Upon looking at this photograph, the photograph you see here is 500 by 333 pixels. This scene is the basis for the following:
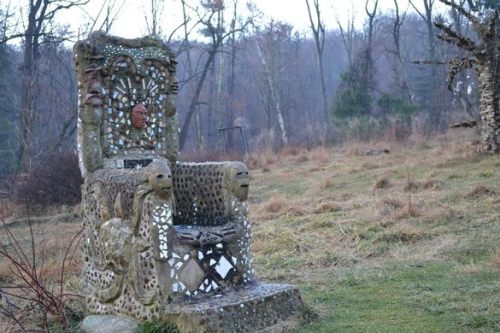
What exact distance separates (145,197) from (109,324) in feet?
3.63

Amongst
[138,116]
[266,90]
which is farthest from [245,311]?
[266,90]

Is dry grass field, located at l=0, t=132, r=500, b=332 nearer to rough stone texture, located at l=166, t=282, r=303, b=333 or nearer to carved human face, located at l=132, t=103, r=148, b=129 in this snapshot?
rough stone texture, located at l=166, t=282, r=303, b=333

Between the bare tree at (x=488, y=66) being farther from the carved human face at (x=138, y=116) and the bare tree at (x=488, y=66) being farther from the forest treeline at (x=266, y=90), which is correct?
the carved human face at (x=138, y=116)

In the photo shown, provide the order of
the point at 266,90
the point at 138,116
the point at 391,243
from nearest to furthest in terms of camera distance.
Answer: the point at 138,116 < the point at 391,243 < the point at 266,90

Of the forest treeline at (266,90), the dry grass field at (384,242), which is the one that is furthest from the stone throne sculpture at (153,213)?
the forest treeline at (266,90)

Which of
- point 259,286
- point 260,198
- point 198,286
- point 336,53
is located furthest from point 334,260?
point 336,53

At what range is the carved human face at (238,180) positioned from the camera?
5477 mm

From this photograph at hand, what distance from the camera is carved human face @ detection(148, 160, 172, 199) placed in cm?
489

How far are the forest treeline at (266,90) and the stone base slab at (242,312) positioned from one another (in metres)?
11.6

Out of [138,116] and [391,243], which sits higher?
[138,116]

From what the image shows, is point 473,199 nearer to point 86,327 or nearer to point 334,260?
point 334,260

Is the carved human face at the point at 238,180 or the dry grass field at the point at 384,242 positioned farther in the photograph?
the dry grass field at the point at 384,242

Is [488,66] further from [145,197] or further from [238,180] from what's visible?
[145,197]

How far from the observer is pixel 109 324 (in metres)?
5.25
